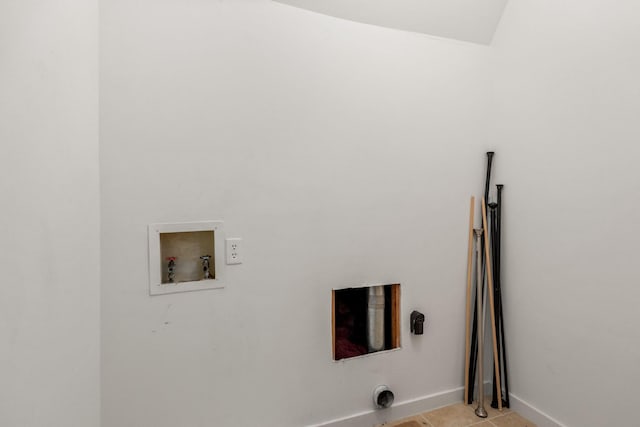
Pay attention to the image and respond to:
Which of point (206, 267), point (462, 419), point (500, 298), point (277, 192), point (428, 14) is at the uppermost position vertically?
point (428, 14)

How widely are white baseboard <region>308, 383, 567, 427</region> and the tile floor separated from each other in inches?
1.1

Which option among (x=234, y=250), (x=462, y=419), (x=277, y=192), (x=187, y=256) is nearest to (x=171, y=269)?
(x=187, y=256)

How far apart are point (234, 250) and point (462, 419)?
1.67 metres

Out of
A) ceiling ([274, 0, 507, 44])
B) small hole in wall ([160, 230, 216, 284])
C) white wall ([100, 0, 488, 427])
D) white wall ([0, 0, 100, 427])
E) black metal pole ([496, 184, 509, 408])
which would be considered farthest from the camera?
black metal pole ([496, 184, 509, 408])

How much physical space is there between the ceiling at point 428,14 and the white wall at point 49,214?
1006 mm

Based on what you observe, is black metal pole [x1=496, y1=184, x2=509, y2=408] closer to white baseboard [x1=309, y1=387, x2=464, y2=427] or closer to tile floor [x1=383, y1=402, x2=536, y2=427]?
tile floor [x1=383, y1=402, x2=536, y2=427]

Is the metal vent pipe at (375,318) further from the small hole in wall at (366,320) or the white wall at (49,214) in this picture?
the white wall at (49,214)

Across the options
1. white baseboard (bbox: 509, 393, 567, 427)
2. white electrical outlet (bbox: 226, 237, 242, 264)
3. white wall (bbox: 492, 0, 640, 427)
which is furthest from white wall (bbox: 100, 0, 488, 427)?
white baseboard (bbox: 509, 393, 567, 427)

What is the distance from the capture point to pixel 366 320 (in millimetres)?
1901

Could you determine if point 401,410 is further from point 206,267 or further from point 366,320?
point 206,267

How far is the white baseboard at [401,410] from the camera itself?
1785mm

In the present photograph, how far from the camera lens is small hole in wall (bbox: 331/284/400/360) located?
73.6 inches

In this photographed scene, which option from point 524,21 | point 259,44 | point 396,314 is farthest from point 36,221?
point 524,21

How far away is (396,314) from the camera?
192 cm
